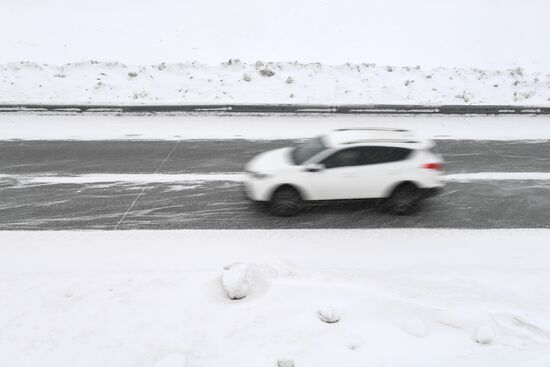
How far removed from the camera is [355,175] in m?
9.09

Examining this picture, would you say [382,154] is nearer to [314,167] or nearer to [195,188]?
[314,167]

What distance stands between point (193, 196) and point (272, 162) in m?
1.98

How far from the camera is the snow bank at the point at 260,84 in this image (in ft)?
53.8
